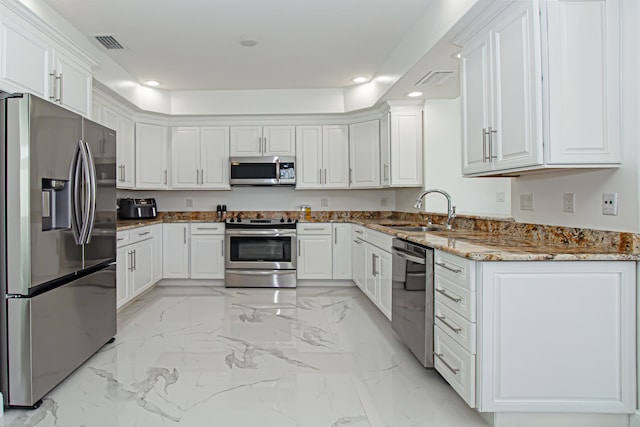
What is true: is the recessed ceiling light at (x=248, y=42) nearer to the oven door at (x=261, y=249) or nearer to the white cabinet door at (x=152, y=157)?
the white cabinet door at (x=152, y=157)

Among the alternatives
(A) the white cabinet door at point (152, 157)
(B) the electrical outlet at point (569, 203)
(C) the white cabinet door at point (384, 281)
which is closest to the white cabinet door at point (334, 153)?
(C) the white cabinet door at point (384, 281)

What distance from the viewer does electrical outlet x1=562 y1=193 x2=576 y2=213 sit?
7.16 ft

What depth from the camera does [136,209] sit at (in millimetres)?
4980

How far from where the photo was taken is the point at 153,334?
328 cm

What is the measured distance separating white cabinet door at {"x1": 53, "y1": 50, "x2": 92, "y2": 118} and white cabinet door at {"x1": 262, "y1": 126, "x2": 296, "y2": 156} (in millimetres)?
2317

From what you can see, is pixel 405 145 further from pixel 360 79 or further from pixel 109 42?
pixel 109 42

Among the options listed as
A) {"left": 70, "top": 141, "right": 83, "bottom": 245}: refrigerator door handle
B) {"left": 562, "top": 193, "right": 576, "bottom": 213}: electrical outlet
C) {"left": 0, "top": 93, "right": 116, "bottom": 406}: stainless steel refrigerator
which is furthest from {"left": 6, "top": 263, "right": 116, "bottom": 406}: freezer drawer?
{"left": 562, "top": 193, "right": 576, "bottom": 213}: electrical outlet

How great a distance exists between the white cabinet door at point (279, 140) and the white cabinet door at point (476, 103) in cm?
289

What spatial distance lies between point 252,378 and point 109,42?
120 inches

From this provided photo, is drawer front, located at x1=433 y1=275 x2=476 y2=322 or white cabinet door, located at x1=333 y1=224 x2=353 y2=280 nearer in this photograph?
drawer front, located at x1=433 y1=275 x2=476 y2=322

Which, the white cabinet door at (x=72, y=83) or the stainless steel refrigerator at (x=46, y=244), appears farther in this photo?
the white cabinet door at (x=72, y=83)

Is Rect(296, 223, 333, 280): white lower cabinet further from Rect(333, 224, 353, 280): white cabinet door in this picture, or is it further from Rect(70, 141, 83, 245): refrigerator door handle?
Rect(70, 141, 83, 245): refrigerator door handle

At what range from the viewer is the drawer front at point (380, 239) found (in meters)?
3.34

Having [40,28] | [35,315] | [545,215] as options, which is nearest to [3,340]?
[35,315]
